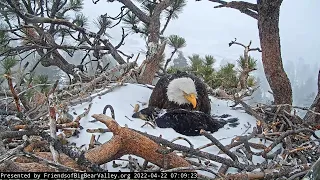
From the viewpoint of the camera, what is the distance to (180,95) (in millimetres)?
1917

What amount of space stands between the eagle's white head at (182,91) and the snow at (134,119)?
215 mm

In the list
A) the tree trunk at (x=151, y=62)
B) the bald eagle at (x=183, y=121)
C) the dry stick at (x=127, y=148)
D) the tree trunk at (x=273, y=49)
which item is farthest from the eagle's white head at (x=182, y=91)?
the dry stick at (x=127, y=148)

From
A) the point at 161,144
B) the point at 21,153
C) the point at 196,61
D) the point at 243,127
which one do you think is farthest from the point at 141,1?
the point at 21,153

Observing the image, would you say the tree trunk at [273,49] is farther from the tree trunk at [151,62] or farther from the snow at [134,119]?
the tree trunk at [151,62]

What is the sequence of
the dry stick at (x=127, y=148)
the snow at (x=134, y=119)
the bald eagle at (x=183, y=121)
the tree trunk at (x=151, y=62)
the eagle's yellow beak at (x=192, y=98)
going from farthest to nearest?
the tree trunk at (x=151, y=62) → the eagle's yellow beak at (x=192, y=98) → the bald eagle at (x=183, y=121) → the snow at (x=134, y=119) → the dry stick at (x=127, y=148)

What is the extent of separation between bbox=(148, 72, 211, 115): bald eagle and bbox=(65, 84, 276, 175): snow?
15 centimetres

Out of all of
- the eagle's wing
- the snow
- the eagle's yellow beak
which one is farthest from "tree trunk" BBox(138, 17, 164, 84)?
the eagle's yellow beak

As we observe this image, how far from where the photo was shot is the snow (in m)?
1.40

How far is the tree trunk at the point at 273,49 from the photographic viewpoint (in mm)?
1847

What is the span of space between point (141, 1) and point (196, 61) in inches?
36.8

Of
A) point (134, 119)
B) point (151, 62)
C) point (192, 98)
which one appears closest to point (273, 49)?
point (192, 98)

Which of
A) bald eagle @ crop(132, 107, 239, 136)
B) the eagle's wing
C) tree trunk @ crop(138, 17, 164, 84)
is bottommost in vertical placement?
bald eagle @ crop(132, 107, 239, 136)

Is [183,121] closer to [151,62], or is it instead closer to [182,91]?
[182,91]

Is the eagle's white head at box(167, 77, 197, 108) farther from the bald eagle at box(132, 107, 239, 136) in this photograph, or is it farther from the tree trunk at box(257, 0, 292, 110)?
the tree trunk at box(257, 0, 292, 110)
